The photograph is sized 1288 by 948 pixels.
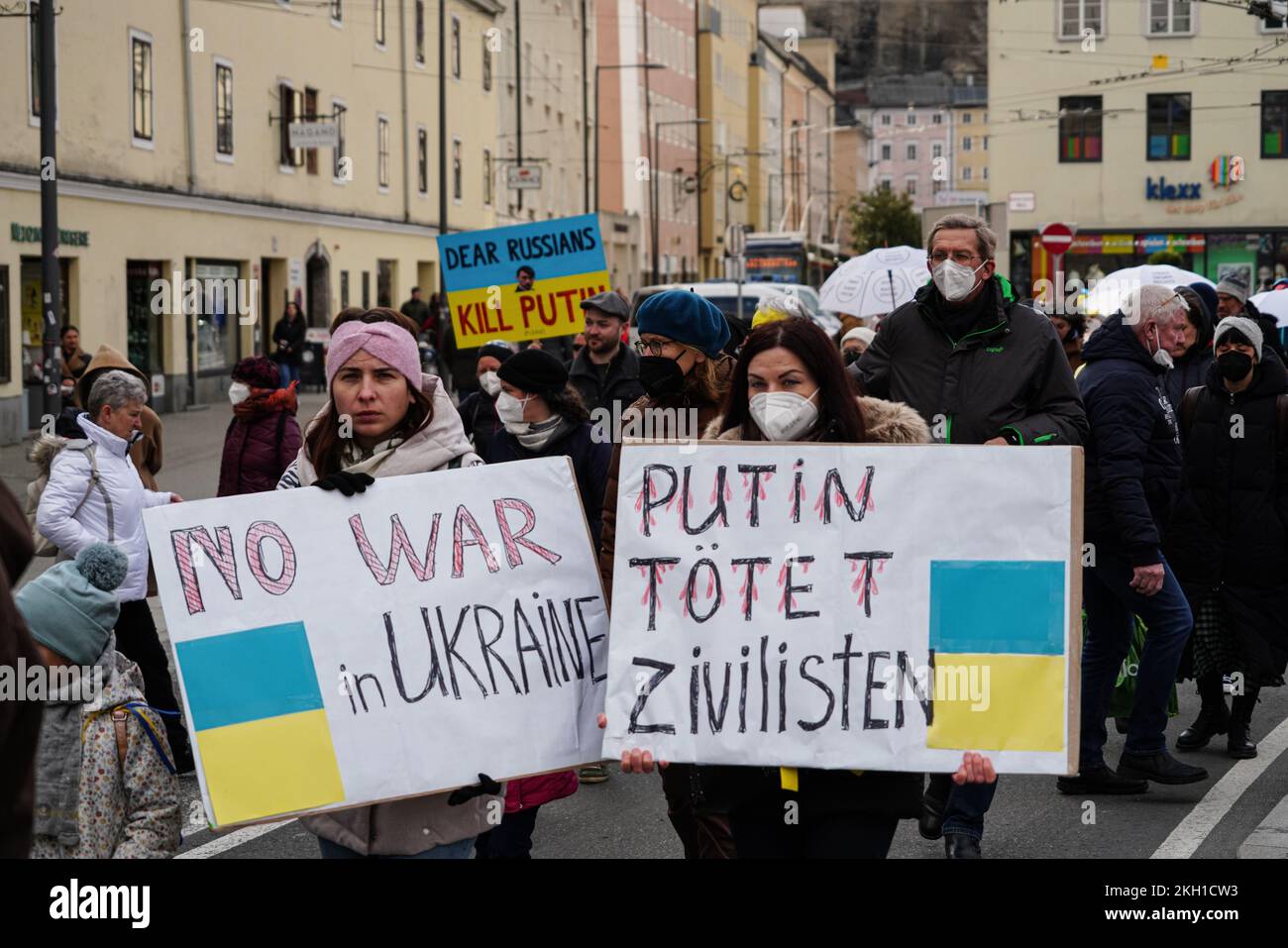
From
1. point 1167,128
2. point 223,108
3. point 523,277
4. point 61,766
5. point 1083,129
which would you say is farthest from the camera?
point 1083,129

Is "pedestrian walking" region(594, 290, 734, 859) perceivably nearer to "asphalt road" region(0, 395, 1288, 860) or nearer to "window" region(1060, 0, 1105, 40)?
"asphalt road" region(0, 395, 1288, 860)

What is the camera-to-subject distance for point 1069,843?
6.66 m

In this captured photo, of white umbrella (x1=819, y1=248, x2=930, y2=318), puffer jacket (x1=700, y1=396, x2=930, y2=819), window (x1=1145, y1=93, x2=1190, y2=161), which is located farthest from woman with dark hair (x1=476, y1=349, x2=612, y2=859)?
window (x1=1145, y1=93, x2=1190, y2=161)

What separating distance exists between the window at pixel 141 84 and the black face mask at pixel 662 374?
83.2ft

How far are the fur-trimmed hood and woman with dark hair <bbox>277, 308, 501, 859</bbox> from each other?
67cm

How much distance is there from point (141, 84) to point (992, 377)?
26051 mm

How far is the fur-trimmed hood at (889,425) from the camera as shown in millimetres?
4070

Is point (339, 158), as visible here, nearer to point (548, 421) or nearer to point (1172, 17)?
point (1172, 17)

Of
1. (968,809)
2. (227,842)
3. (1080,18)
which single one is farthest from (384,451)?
(1080,18)

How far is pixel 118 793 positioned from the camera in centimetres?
471

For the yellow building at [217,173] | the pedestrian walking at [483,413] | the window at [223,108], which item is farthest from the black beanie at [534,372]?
the window at [223,108]

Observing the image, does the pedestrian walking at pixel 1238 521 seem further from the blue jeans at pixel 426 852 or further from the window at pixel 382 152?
the window at pixel 382 152

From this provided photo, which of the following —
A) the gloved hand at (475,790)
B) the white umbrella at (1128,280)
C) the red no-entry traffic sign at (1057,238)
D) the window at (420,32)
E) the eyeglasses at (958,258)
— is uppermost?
the window at (420,32)
